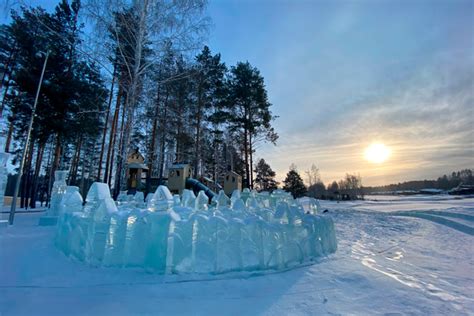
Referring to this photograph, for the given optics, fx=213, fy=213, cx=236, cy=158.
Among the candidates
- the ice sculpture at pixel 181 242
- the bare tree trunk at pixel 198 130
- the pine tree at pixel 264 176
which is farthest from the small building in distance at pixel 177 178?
the pine tree at pixel 264 176

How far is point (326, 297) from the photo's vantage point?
212 cm

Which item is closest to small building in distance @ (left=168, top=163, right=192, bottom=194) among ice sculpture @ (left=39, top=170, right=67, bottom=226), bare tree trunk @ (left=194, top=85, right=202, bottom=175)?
bare tree trunk @ (left=194, top=85, right=202, bottom=175)

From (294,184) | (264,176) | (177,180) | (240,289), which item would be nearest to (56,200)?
(240,289)

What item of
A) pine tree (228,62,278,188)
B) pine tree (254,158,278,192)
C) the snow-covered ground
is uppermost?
pine tree (228,62,278,188)

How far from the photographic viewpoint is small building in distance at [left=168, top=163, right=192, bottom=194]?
14469 millimetres

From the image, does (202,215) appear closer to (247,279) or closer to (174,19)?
→ (247,279)

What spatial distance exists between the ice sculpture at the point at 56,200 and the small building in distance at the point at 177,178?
7.97 meters

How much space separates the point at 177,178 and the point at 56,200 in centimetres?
829

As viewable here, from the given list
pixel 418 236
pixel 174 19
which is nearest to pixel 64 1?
pixel 174 19

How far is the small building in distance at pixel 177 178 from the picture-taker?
14469 mm

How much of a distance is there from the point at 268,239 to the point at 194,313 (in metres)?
1.39

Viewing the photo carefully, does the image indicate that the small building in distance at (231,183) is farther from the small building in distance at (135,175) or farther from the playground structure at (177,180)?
the small building in distance at (135,175)

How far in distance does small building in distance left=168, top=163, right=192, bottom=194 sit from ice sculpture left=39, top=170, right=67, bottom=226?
7.97 meters

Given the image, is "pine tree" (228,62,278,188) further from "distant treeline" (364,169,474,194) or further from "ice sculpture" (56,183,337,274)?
"distant treeline" (364,169,474,194)
